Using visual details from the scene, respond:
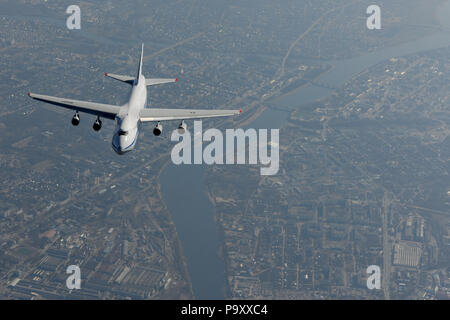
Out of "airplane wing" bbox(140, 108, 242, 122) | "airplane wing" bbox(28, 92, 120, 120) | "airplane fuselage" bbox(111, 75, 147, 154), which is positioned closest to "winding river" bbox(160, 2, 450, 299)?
"airplane wing" bbox(140, 108, 242, 122)

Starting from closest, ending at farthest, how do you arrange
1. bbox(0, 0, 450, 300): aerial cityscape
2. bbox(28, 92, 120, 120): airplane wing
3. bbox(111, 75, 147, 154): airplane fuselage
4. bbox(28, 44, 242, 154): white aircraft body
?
1. bbox(111, 75, 147, 154): airplane fuselage
2. bbox(28, 44, 242, 154): white aircraft body
3. bbox(28, 92, 120, 120): airplane wing
4. bbox(0, 0, 450, 300): aerial cityscape

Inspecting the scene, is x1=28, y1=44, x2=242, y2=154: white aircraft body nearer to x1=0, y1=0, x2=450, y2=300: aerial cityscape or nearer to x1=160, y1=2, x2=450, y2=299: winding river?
x1=0, y1=0, x2=450, y2=300: aerial cityscape

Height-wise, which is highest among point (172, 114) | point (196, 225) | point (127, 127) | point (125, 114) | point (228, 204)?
point (172, 114)

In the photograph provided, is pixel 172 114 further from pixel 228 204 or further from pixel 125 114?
pixel 228 204

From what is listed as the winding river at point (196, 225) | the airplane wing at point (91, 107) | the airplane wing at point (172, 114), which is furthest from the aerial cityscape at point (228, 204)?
the airplane wing at point (91, 107)

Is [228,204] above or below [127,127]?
below

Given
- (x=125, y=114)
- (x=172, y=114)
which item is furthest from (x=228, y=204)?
(x=125, y=114)

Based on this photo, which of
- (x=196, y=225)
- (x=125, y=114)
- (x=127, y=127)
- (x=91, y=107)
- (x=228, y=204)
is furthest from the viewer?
(x=228, y=204)

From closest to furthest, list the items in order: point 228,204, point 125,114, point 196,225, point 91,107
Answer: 1. point 125,114
2. point 91,107
3. point 196,225
4. point 228,204

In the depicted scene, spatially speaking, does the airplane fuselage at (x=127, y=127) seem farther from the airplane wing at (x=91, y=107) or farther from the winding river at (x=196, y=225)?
the winding river at (x=196, y=225)
